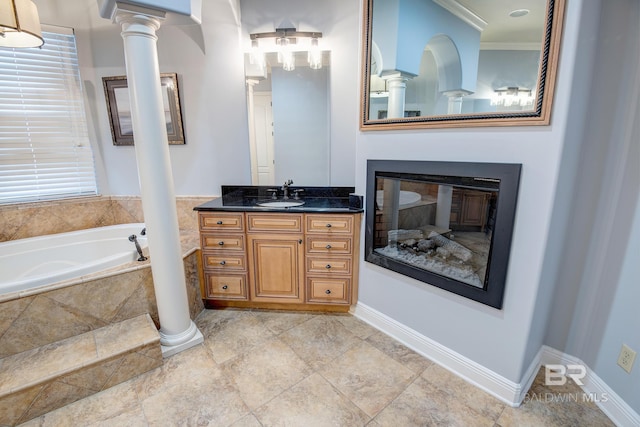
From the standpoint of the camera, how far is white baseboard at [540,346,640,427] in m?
1.40

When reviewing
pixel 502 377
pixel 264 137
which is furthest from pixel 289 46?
pixel 502 377

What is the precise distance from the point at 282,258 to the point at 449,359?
129 cm

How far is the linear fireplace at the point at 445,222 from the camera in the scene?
4.84 feet

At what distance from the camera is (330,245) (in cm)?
220

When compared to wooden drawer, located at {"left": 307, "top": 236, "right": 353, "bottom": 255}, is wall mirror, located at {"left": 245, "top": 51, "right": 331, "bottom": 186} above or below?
above

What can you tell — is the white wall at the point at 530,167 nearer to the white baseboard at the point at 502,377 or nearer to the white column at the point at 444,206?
the white baseboard at the point at 502,377

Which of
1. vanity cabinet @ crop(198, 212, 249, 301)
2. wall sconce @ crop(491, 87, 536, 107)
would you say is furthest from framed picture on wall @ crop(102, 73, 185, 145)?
wall sconce @ crop(491, 87, 536, 107)

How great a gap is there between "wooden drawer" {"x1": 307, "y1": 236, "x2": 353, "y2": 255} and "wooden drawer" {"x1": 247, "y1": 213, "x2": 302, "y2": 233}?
139 mm

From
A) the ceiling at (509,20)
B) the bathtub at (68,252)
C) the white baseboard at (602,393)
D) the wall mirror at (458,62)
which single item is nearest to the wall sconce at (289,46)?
the wall mirror at (458,62)

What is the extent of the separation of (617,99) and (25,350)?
11.1 feet

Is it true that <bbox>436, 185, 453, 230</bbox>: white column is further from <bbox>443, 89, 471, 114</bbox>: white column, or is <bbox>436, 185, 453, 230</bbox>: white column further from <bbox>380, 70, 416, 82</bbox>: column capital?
<bbox>380, 70, 416, 82</bbox>: column capital

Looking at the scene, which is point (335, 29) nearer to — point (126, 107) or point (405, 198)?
point (405, 198)

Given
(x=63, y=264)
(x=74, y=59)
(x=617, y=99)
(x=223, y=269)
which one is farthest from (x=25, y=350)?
(x=617, y=99)

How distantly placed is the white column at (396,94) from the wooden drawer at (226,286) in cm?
161
